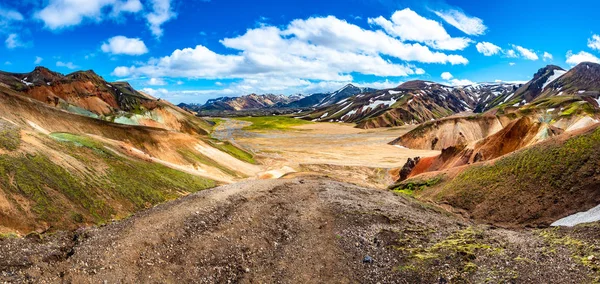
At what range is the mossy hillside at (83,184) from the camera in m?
19.8

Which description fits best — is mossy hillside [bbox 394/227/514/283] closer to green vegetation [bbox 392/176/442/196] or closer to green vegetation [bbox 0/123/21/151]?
green vegetation [bbox 392/176/442/196]

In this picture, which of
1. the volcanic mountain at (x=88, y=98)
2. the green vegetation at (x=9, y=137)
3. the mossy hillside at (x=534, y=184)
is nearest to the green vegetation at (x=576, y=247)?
the mossy hillside at (x=534, y=184)

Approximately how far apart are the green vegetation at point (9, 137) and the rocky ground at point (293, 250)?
1147 cm

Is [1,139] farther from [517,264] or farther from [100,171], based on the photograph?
[517,264]

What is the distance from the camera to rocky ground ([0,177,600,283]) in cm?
1327

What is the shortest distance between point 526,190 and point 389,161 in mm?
65037

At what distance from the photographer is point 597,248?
45.8ft

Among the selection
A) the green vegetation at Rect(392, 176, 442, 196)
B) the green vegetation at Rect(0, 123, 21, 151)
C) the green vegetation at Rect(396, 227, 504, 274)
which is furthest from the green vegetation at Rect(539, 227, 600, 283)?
the green vegetation at Rect(0, 123, 21, 151)

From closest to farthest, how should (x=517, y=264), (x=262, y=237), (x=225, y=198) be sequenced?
1. (x=517, y=264)
2. (x=262, y=237)
3. (x=225, y=198)

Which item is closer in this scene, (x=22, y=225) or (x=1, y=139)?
(x=22, y=225)

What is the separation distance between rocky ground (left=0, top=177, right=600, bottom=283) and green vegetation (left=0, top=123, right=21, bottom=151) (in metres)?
11.5

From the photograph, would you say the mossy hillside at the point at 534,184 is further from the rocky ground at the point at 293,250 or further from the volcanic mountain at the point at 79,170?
the volcanic mountain at the point at 79,170

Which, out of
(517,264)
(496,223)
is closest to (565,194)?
(496,223)

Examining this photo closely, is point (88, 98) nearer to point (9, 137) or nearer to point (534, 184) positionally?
point (9, 137)
